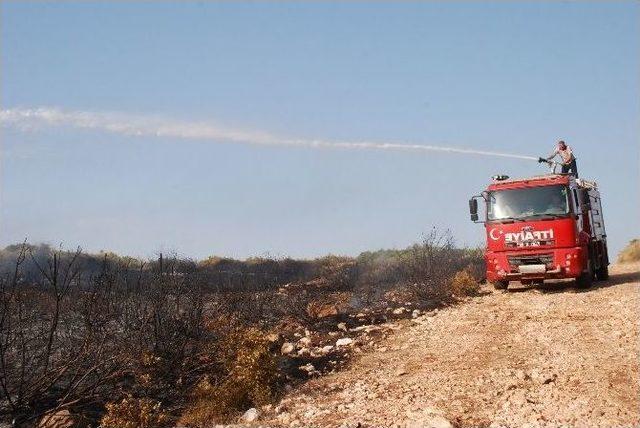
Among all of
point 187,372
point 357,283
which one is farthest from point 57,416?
point 357,283

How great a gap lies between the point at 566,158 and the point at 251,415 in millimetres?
12315

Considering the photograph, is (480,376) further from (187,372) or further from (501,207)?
(501,207)

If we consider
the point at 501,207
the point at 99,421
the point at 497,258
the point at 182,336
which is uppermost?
the point at 501,207

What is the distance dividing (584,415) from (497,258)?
27.8ft

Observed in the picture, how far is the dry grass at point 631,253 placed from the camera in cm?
3153

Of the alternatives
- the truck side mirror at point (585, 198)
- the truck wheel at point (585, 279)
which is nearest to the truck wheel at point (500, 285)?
the truck wheel at point (585, 279)

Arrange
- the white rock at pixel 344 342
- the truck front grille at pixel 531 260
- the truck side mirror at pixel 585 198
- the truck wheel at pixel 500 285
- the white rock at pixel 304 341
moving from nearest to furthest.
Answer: the white rock at pixel 344 342, the white rock at pixel 304 341, the truck front grille at pixel 531 260, the truck side mirror at pixel 585 198, the truck wheel at pixel 500 285

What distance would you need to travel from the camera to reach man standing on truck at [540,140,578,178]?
15.4 m

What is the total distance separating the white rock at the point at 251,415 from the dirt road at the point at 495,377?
0.30 metres

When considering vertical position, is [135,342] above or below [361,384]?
above

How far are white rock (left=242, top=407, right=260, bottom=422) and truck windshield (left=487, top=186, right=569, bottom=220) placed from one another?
9081 mm

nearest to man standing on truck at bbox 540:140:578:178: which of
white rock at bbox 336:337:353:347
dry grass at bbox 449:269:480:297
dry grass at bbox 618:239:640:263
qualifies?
dry grass at bbox 449:269:480:297

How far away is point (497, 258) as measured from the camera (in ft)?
45.6

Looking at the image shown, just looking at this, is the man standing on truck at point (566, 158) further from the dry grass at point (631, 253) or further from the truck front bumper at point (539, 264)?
the dry grass at point (631, 253)
